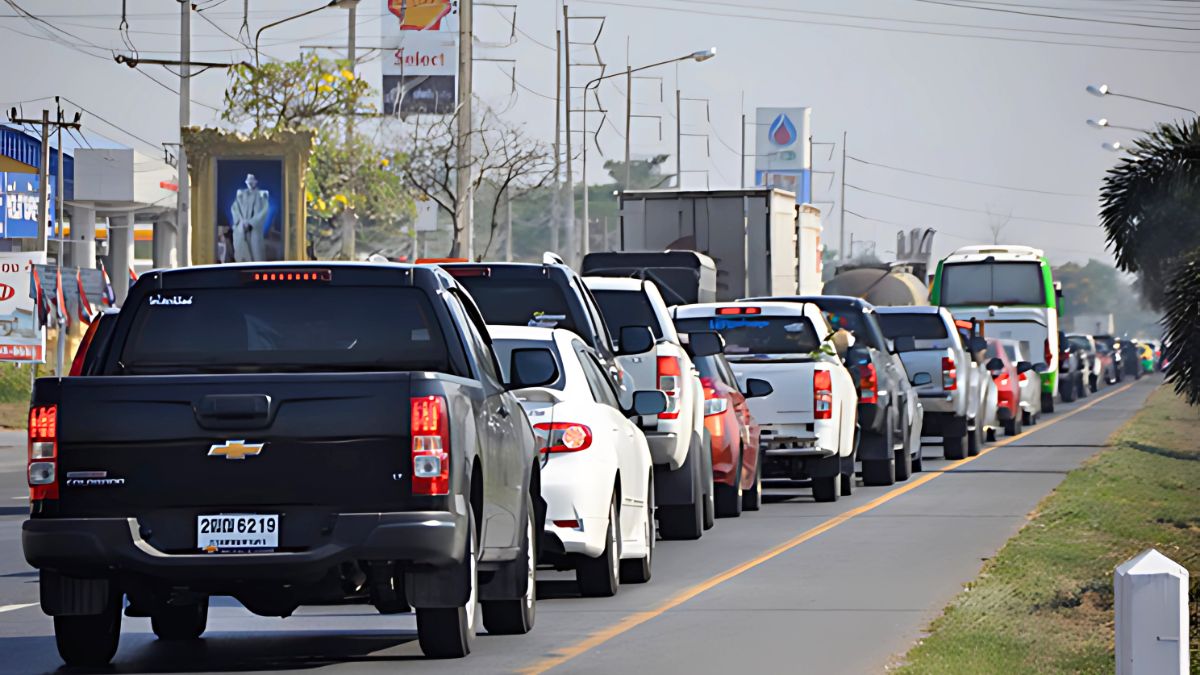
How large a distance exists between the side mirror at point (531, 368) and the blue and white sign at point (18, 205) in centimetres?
7154

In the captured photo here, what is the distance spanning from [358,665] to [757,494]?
1219 centimetres

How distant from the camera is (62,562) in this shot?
1021cm

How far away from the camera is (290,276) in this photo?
11.1 metres

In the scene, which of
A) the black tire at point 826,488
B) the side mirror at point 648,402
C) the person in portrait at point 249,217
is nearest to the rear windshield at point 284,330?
the side mirror at point 648,402

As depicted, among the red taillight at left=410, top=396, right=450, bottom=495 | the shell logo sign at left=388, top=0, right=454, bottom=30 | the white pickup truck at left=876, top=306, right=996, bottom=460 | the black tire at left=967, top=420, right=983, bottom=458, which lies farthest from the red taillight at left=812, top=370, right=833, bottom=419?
the shell logo sign at left=388, top=0, right=454, bottom=30

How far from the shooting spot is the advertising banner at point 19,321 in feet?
147

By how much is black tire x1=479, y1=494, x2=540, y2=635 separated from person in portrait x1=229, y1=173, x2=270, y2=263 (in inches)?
1426

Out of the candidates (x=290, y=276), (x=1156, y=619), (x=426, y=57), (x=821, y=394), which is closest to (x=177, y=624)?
(x=290, y=276)

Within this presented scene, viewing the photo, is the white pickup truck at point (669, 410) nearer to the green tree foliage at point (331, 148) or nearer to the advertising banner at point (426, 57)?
the green tree foliage at point (331, 148)

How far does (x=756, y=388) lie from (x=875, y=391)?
3.48 meters

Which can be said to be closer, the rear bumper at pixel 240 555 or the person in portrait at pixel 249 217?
the rear bumper at pixel 240 555

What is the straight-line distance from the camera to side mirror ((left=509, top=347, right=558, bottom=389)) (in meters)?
12.0

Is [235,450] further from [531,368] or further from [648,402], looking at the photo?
[648,402]

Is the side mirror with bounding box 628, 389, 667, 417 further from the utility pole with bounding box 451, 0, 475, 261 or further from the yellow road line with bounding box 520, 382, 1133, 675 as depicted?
the utility pole with bounding box 451, 0, 475, 261
